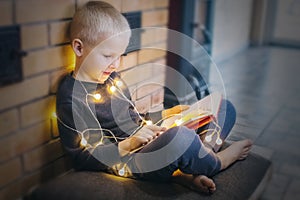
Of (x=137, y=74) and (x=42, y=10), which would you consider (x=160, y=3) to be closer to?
(x=137, y=74)

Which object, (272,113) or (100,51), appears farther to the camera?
(272,113)

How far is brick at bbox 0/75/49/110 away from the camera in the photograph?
3.52 feet

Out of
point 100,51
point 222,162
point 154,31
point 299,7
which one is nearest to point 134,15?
point 154,31

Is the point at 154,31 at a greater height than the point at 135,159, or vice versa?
the point at 154,31

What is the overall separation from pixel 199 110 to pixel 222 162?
0.62 ft

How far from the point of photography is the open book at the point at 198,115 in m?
1.29

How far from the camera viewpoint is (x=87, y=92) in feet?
4.02

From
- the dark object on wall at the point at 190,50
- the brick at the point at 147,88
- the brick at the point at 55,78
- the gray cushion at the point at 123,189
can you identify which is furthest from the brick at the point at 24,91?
the dark object on wall at the point at 190,50

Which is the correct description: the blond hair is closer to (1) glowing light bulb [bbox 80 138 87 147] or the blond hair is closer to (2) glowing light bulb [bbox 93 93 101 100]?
(2) glowing light bulb [bbox 93 93 101 100]

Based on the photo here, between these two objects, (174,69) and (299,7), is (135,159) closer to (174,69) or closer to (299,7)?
(174,69)

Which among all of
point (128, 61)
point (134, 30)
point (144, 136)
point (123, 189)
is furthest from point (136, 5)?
point (123, 189)

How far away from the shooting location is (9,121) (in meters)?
1.11

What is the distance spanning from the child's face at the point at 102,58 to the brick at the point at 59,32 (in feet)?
0.25

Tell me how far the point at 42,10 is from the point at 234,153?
722mm
